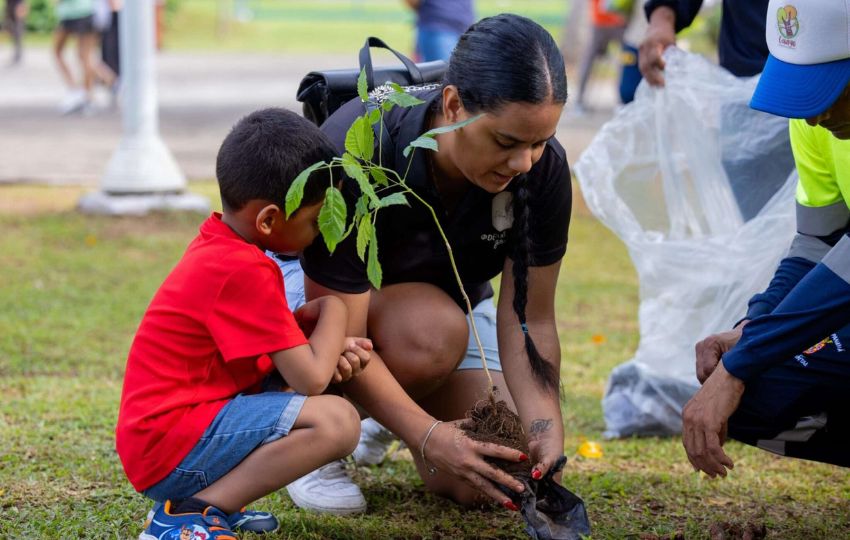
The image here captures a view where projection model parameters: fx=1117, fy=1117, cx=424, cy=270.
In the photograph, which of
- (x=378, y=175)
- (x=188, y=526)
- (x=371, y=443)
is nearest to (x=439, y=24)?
(x=371, y=443)

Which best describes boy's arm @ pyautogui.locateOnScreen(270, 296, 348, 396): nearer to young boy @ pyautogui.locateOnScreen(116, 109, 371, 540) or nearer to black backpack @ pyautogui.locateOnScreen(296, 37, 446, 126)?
young boy @ pyautogui.locateOnScreen(116, 109, 371, 540)

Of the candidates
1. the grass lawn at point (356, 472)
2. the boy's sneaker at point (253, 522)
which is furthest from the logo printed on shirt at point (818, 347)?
the boy's sneaker at point (253, 522)

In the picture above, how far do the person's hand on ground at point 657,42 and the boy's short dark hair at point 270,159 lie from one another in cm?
172

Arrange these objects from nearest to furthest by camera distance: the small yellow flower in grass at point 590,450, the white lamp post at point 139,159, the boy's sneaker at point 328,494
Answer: the boy's sneaker at point 328,494, the small yellow flower in grass at point 590,450, the white lamp post at point 139,159

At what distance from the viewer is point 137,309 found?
489cm

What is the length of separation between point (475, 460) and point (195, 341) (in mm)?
656

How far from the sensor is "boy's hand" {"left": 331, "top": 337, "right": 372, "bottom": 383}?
2.52 metres

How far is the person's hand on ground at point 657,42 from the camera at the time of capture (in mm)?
3773

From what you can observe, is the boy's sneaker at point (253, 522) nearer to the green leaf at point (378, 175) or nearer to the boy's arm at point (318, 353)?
the boy's arm at point (318, 353)

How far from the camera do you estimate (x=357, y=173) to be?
2.27m

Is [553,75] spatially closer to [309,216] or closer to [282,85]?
[309,216]

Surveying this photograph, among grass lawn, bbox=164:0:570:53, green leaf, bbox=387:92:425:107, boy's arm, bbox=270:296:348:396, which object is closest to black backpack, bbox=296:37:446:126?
green leaf, bbox=387:92:425:107

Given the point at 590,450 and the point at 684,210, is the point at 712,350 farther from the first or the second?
the point at 684,210

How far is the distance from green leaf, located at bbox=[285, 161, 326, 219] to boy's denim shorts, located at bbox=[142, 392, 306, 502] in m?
0.45
